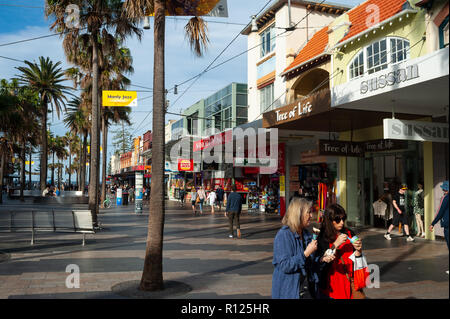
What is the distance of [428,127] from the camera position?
1035 cm

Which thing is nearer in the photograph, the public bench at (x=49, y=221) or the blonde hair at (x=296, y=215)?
the blonde hair at (x=296, y=215)

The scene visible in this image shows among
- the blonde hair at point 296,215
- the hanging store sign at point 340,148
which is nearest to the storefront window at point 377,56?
the hanging store sign at point 340,148

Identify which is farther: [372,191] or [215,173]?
[215,173]

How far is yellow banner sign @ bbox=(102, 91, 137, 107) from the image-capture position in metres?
18.2

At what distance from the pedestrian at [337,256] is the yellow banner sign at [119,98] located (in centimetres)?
1505

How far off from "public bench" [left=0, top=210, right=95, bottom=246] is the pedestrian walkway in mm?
462

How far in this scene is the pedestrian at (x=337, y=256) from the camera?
411 centimetres

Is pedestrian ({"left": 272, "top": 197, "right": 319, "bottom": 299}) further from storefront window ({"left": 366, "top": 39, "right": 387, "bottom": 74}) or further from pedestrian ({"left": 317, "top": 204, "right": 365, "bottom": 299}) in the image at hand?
storefront window ({"left": 366, "top": 39, "right": 387, "bottom": 74})

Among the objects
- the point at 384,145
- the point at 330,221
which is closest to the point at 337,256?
the point at 330,221

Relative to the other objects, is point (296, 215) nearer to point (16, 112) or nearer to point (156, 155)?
point (156, 155)

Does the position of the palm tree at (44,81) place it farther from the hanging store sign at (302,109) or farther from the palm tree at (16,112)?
the hanging store sign at (302,109)
